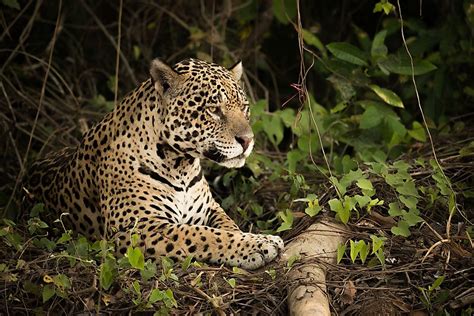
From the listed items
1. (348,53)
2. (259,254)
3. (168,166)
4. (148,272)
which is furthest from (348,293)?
(348,53)

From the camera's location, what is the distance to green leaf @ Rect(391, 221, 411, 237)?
6.68m

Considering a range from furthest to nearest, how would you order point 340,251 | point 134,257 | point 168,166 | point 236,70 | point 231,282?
point 236,70
point 168,166
point 340,251
point 231,282
point 134,257

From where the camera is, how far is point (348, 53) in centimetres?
900

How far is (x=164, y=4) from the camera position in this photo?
11.0m

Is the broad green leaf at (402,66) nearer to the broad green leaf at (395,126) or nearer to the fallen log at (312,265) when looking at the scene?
the broad green leaf at (395,126)

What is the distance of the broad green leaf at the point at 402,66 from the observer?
8922mm

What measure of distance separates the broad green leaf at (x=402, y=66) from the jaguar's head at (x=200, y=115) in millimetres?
2330

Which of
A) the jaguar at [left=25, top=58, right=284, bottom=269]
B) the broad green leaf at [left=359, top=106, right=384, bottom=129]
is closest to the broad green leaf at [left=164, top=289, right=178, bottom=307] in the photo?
Answer: the jaguar at [left=25, top=58, right=284, bottom=269]

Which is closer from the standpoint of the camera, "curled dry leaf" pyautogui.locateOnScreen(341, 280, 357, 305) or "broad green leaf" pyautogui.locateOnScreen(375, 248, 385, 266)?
"curled dry leaf" pyautogui.locateOnScreen(341, 280, 357, 305)

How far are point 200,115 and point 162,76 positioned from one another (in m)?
0.40

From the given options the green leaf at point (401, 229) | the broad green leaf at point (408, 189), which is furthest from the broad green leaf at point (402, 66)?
the green leaf at point (401, 229)

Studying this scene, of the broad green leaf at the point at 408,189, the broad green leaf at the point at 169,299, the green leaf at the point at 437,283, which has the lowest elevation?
the green leaf at the point at 437,283

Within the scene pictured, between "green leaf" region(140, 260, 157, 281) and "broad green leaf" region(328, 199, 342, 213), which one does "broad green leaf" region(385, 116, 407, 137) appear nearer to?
"broad green leaf" region(328, 199, 342, 213)

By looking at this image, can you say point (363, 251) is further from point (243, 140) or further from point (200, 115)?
point (200, 115)
